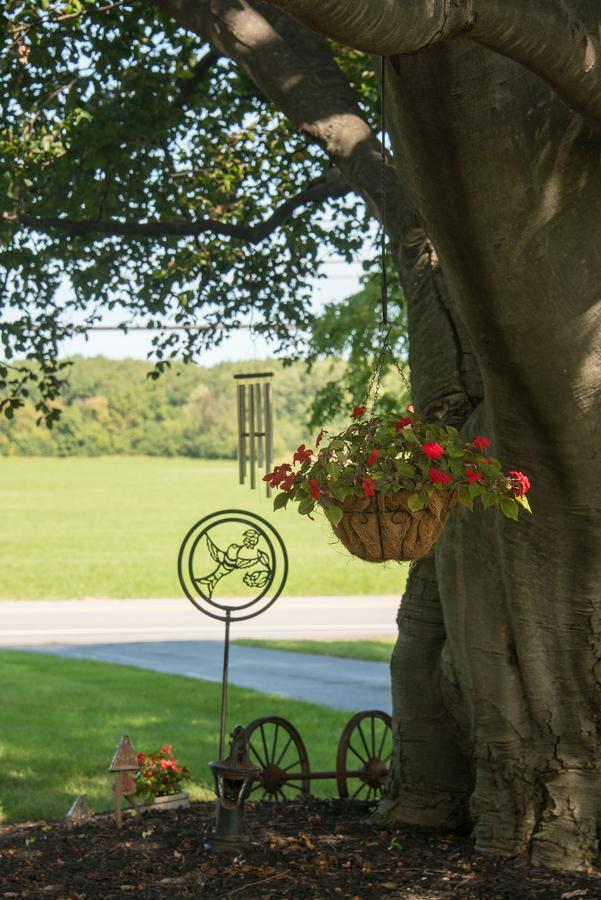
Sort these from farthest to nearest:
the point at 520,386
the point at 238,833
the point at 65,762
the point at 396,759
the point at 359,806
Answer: the point at 65,762 → the point at 359,806 → the point at 396,759 → the point at 238,833 → the point at 520,386

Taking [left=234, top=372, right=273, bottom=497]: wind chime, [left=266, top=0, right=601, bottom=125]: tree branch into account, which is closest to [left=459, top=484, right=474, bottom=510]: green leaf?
[left=266, top=0, right=601, bottom=125]: tree branch

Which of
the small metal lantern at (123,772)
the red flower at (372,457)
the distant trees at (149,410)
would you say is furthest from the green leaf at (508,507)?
the distant trees at (149,410)

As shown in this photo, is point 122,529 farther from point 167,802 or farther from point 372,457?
point 372,457

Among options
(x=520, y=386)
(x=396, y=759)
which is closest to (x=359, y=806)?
(x=396, y=759)

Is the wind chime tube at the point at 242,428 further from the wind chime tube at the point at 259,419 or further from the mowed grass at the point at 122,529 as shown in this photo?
the mowed grass at the point at 122,529

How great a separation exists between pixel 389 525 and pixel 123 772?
9.69 ft

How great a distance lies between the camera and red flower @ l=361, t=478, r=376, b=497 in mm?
4137

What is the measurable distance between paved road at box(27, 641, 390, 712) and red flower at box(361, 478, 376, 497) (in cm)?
793

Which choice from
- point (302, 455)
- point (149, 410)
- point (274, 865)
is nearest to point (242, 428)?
point (274, 865)

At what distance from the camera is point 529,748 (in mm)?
5516

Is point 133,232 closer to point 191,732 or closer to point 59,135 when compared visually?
point 59,135

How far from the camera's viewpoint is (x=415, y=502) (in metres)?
4.14

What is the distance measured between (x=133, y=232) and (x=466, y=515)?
388 centimetres

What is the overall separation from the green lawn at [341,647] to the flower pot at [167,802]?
8920 millimetres
